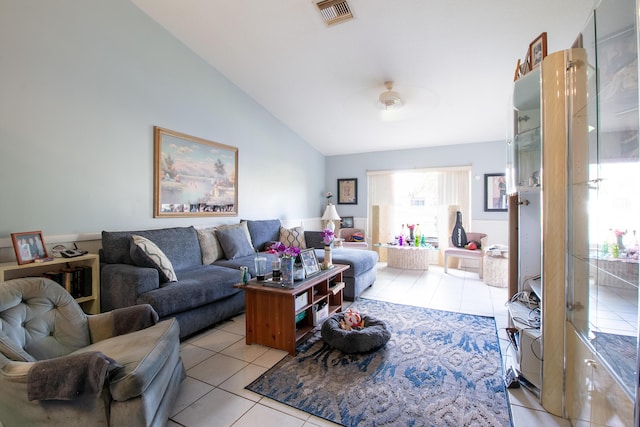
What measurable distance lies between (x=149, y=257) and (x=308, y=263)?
1.36m

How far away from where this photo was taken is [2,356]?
1200 millimetres

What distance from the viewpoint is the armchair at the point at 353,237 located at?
220 inches

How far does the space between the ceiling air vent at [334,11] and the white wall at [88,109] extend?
5.91ft

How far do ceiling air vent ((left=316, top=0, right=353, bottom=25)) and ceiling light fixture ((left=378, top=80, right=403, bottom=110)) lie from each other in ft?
3.09

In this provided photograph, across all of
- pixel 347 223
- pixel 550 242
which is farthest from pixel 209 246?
pixel 347 223

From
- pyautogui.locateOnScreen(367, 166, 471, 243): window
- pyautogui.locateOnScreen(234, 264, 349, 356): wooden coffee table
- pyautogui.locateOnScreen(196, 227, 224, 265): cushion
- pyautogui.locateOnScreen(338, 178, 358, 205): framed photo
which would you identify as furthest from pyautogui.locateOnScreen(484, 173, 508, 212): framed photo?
pyautogui.locateOnScreen(196, 227, 224, 265): cushion

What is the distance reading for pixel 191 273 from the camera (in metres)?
2.82

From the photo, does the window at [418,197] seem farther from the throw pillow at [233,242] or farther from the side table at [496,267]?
the throw pillow at [233,242]

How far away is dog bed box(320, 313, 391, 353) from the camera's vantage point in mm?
Answer: 2186

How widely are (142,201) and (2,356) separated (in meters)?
2.09

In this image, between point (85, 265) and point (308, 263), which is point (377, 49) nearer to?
point (308, 263)

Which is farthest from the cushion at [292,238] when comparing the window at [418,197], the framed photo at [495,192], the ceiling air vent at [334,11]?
the framed photo at [495,192]

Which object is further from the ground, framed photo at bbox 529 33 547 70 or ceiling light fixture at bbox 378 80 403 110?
ceiling light fixture at bbox 378 80 403 110

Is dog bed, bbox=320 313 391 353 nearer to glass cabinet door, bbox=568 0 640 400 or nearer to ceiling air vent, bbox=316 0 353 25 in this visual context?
glass cabinet door, bbox=568 0 640 400
